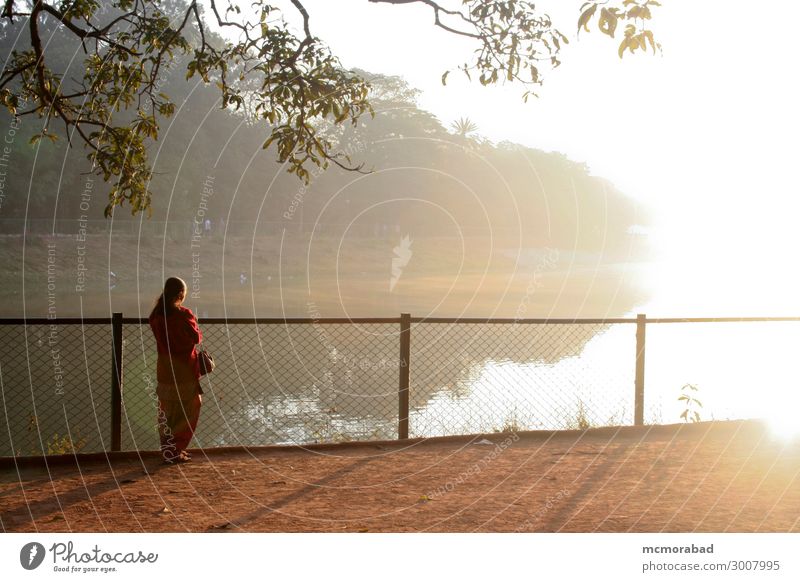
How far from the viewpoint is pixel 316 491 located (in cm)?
746

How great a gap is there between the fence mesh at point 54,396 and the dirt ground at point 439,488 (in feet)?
8.19

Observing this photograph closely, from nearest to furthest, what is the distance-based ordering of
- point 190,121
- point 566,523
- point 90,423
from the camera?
point 566,523, point 90,423, point 190,121

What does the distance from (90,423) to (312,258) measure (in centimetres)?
4334

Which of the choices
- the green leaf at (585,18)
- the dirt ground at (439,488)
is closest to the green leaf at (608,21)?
the green leaf at (585,18)

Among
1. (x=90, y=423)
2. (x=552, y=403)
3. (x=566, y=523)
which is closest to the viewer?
(x=566, y=523)

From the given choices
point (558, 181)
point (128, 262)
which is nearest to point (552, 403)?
point (128, 262)

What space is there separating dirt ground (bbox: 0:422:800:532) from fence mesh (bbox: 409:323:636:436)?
1528mm

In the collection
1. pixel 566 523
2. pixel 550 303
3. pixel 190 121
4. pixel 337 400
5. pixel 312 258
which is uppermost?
pixel 190 121

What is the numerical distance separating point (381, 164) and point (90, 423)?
58425 millimetres

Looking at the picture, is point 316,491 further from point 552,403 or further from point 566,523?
point 552,403

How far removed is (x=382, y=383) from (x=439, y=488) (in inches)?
443

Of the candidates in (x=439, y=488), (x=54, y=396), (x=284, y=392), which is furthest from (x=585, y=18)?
(x=54, y=396)

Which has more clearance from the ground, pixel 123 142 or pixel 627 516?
pixel 123 142

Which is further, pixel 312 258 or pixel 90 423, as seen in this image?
pixel 312 258
